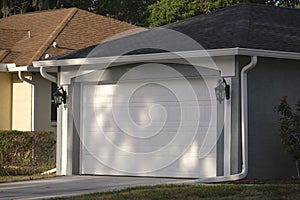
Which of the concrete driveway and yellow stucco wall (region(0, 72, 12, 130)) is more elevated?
yellow stucco wall (region(0, 72, 12, 130))

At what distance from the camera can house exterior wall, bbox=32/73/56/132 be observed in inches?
867

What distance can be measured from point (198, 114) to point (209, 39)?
1.62 meters

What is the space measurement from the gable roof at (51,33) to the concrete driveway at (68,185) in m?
6.93

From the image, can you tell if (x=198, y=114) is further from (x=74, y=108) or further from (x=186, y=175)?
(x=74, y=108)

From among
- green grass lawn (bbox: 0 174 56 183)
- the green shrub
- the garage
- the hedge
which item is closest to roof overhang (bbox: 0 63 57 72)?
the hedge

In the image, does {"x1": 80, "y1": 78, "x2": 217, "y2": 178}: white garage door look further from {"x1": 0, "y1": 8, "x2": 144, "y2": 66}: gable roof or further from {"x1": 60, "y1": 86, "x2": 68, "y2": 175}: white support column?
{"x1": 0, "y1": 8, "x2": 144, "y2": 66}: gable roof

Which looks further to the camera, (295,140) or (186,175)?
(186,175)

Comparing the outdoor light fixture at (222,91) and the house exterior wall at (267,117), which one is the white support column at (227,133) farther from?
the house exterior wall at (267,117)

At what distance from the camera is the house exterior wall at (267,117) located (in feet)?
48.9

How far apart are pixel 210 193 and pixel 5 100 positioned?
12.1m

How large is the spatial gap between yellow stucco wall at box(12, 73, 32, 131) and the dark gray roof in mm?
5280

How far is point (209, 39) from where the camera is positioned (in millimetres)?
15461

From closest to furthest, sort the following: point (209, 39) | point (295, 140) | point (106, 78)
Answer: point (295, 140), point (209, 39), point (106, 78)

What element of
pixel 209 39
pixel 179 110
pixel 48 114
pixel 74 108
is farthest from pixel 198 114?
pixel 48 114
